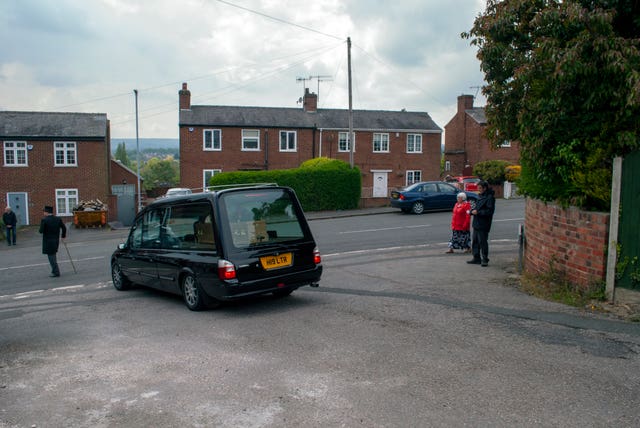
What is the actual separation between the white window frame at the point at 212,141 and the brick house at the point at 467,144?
66.5 feet

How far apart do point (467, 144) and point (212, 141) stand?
73.1 ft

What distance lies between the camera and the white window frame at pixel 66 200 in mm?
37062

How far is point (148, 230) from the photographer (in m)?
9.55

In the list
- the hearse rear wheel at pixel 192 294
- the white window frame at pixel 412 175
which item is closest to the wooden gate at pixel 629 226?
the hearse rear wheel at pixel 192 294

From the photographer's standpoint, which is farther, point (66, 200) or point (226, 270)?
point (66, 200)

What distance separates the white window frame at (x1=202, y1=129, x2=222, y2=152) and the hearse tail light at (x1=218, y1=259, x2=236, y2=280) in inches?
1320

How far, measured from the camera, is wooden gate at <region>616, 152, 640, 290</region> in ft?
23.4

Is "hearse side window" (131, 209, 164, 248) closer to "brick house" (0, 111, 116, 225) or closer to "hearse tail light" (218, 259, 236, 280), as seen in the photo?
"hearse tail light" (218, 259, 236, 280)

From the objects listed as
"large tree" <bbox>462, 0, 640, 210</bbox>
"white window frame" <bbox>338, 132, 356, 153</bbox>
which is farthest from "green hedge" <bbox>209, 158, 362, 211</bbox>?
"large tree" <bbox>462, 0, 640, 210</bbox>

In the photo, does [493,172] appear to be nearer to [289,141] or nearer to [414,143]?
[414,143]

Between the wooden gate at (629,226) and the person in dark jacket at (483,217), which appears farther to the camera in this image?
the person in dark jacket at (483,217)

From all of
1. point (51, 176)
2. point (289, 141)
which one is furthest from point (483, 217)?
point (51, 176)

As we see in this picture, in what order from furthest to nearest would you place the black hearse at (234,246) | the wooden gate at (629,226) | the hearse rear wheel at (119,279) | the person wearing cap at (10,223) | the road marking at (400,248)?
the person wearing cap at (10,223), the road marking at (400,248), the hearse rear wheel at (119,279), the black hearse at (234,246), the wooden gate at (629,226)

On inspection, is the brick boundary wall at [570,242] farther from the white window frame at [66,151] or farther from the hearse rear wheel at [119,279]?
the white window frame at [66,151]
